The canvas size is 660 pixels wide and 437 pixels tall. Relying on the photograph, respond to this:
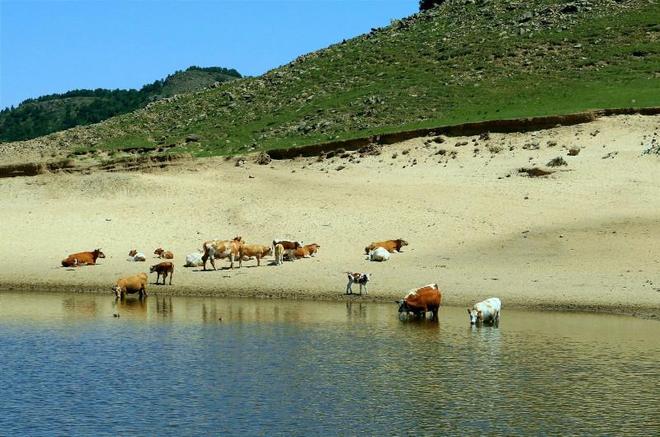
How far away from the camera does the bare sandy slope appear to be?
115 ft

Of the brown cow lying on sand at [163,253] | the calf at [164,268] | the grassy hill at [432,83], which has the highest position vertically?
the grassy hill at [432,83]

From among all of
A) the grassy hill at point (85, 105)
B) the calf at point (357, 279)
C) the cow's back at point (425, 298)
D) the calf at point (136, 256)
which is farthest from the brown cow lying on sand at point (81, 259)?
the grassy hill at point (85, 105)

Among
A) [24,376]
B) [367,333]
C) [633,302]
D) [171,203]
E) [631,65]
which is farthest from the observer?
[631,65]

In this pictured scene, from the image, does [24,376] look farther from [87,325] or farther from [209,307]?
[209,307]

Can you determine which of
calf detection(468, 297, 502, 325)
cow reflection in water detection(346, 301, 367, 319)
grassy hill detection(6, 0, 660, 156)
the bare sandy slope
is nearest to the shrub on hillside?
grassy hill detection(6, 0, 660, 156)

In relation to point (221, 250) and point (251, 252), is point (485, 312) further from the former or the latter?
point (221, 250)

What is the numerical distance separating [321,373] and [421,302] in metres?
7.71

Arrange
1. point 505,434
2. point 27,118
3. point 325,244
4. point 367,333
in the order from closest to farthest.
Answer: point 505,434 → point 367,333 → point 325,244 → point 27,118

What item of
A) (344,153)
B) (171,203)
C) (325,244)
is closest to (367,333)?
(325,244)

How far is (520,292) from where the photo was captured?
33156 millimetres

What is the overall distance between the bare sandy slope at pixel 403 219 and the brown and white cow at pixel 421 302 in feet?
8.83

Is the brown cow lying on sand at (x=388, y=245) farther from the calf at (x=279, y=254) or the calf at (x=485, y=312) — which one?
the calf at (x=485, y=312)

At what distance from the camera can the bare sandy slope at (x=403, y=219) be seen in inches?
1383

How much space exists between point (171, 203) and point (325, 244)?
9.74 meters
